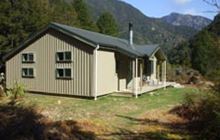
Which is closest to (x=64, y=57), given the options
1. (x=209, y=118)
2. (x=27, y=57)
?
(x=27, y=57)

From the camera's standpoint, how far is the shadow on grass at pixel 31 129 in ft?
29.3

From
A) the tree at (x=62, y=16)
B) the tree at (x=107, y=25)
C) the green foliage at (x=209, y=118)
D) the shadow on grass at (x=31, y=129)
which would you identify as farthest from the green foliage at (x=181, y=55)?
the shadow on grass at (x=31, y=129)

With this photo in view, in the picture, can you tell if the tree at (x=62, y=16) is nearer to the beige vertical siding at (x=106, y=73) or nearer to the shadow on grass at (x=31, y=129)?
the beige vertical siding at (x=106, y=73)

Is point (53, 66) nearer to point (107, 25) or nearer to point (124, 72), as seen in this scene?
point (124, 72)

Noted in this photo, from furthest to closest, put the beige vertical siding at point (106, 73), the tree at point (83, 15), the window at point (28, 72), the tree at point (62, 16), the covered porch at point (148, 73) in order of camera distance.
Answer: the tree at point (83, 15) → the tree at point (62, 16) → the covered porch at point (148, 73) → the window at point (28, 72) → the beige vertical siding at point (106, 73)

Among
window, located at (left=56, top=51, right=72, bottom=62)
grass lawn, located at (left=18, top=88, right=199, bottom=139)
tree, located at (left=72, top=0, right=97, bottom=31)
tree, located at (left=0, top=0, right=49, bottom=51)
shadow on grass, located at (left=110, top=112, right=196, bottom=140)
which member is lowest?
shadow on grass, located at (left=110, top=112, right=196, bottom=140)

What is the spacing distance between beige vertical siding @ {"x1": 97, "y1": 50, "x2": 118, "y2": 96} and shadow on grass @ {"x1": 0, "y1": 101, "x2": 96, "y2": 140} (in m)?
9.17

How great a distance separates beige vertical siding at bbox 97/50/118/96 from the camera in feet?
68.9

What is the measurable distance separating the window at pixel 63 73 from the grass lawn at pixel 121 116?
1.31 metres

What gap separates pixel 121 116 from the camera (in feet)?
49.2

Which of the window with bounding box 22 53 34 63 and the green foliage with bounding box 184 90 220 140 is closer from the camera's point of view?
the green foliage with bounding box 184 90 220 140

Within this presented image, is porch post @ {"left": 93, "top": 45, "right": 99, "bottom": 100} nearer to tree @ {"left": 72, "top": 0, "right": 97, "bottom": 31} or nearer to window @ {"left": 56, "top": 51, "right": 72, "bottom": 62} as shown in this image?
window @ {"left": 56, "top": 51, "right": 72, "bottom": 62}

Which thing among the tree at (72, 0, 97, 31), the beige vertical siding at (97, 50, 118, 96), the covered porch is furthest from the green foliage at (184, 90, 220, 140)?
the tree at (72, 0, 97, 31)

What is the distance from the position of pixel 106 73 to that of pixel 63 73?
8.54 ft
